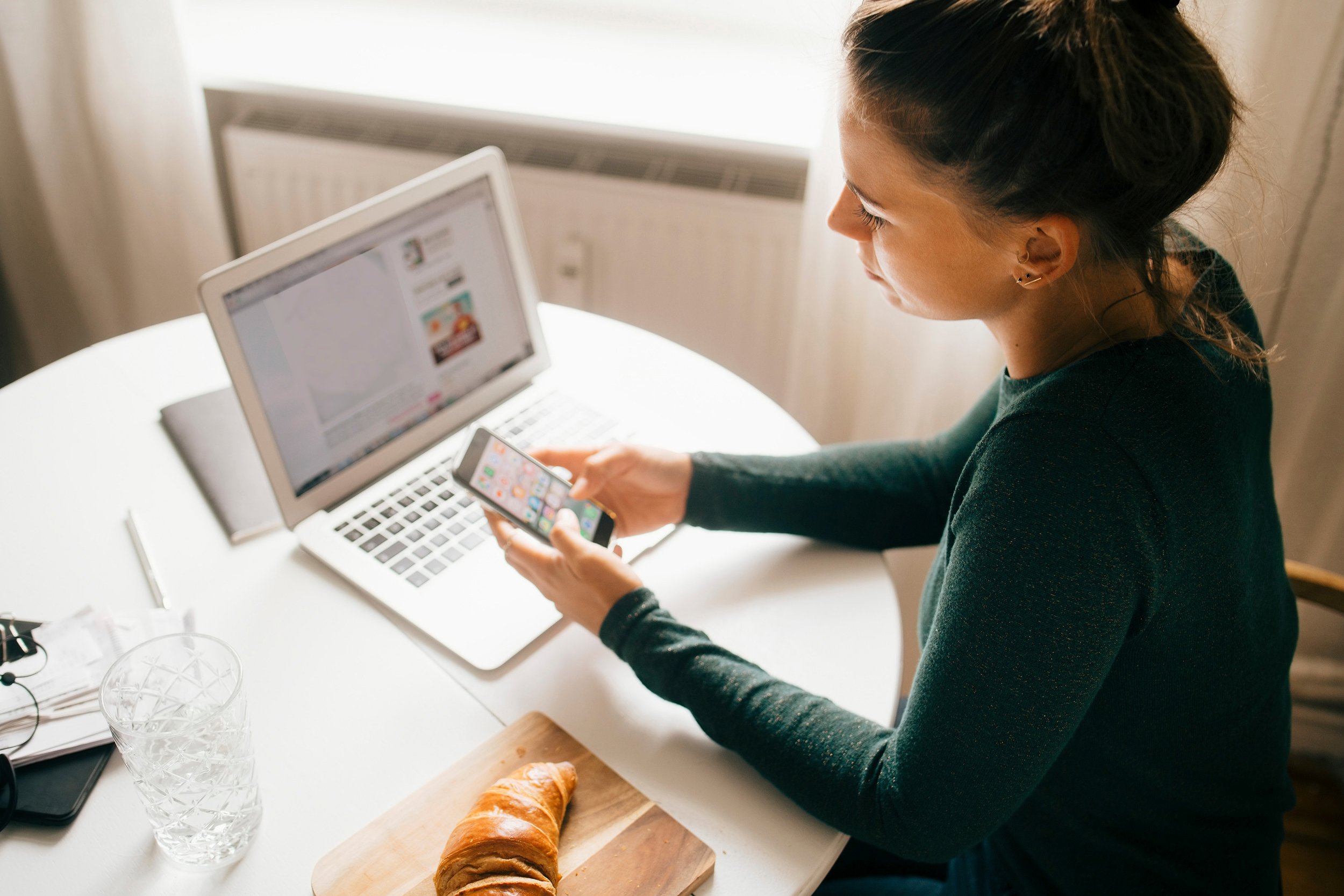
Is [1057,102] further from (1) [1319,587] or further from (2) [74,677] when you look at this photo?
(2) [74,677]

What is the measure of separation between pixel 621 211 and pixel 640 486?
2.40 feet

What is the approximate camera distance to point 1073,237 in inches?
26.8

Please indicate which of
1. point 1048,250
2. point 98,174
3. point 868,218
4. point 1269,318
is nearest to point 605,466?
point 868,218

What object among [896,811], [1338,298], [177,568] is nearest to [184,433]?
[177,568]

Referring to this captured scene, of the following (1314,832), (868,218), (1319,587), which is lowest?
(1314,832)

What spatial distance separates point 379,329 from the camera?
1.01 meters

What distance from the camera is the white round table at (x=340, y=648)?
2.38 ft

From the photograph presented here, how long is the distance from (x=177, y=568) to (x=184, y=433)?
204 mm

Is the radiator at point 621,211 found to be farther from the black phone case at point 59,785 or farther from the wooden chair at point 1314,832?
the black phone case at point 59,785

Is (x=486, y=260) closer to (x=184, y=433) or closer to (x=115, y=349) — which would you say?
(x=184, y=433)

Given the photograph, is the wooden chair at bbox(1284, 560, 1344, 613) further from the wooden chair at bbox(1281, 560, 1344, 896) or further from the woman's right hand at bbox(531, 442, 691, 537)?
the woman's right hand at bbox(531, 442, 691, 537)

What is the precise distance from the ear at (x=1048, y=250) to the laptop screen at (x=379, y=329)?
60 centimetres

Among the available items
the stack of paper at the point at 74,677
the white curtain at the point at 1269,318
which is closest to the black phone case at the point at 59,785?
the stack of paper at the point at 74,677

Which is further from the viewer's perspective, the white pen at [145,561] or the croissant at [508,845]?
the white pen at [145,561]
